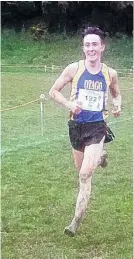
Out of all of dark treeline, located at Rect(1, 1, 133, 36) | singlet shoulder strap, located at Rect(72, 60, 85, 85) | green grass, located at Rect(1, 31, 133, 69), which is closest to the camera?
singlet shoulder strap, located at Rect(72, 60, 85, 85)

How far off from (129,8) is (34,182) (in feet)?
39.3

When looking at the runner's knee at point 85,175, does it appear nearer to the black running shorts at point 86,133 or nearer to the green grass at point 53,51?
the black running shorts at point 86,133

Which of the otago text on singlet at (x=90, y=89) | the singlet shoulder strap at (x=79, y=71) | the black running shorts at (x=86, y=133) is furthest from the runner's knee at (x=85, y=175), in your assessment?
the singlet shoulder strap at (x=79, y=71)

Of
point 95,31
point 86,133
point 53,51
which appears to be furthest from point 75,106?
point 53,51

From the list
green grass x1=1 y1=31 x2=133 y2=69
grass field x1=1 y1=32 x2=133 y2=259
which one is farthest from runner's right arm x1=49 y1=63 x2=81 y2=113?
green grass x1=1 y1=31 x2=133 y2=69

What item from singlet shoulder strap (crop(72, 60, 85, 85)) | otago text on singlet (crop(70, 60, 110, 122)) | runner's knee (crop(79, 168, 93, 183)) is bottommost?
runner's knee (crop(79, 168, 93, 183))

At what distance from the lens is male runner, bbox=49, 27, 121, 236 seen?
14.2 feet

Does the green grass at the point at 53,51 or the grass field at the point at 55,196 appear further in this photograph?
the green grass at the point at 53,51

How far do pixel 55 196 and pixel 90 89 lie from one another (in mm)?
3015

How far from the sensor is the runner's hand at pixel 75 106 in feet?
14.3

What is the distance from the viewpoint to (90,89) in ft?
14.3

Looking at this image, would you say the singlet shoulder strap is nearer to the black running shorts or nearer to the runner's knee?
the black running shorts

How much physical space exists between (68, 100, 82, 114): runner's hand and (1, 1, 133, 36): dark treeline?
13.3 metres

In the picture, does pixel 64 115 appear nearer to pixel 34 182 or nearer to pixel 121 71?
pixel 34 182
